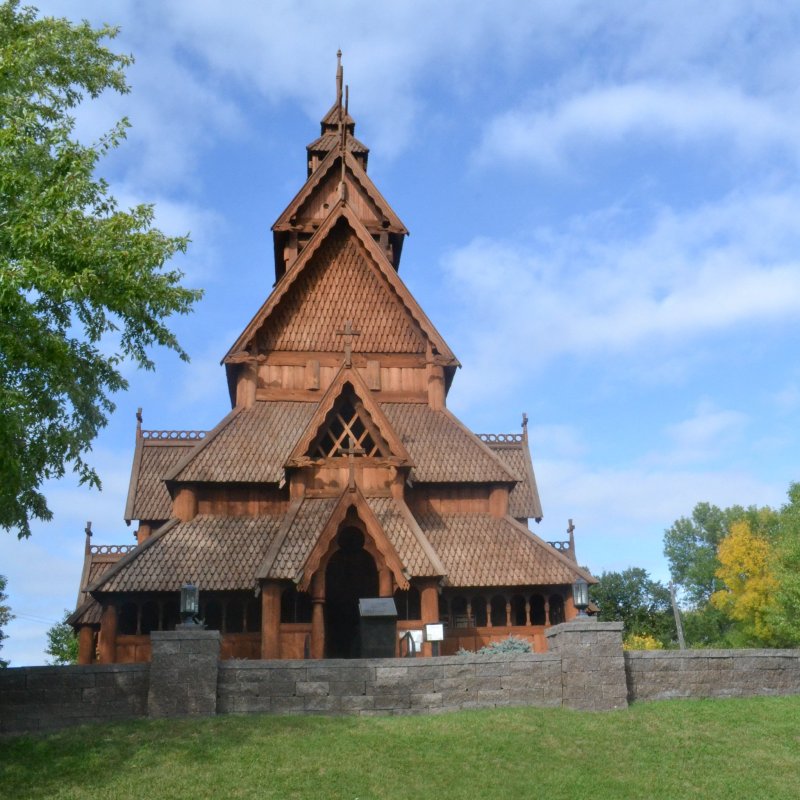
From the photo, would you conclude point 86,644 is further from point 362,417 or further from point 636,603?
point 636,603

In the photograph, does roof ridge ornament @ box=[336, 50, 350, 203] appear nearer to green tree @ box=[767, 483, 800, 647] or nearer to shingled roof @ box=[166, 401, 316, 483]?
shingled roof @ box=[166, 401, 316, 483]

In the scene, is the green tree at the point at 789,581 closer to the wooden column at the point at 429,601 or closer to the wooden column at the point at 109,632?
the wooden column at the point at 429,601

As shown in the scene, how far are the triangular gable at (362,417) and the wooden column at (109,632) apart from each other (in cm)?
513

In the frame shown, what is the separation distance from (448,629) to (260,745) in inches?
391

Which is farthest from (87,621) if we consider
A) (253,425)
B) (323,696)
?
(323,696)

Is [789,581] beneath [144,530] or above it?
beneath

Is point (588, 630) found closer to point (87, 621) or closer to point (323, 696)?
point (323, 696)

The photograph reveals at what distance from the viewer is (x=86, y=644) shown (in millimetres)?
23281

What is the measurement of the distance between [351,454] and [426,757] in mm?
10136

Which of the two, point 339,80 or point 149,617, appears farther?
point 339,80

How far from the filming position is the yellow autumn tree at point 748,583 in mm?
50719

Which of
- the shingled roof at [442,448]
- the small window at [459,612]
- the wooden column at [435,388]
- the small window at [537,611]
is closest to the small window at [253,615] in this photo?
the small window at [459,612]

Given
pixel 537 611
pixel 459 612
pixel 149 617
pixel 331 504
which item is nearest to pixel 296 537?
pixel 331 504

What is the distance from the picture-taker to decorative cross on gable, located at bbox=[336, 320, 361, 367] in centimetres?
2278
